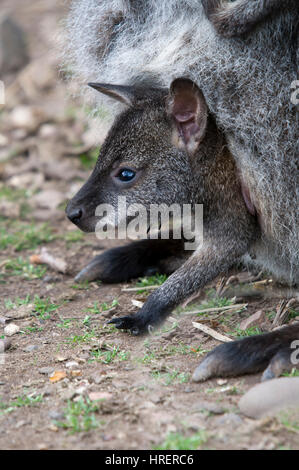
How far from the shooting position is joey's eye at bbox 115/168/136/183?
3.33 metres

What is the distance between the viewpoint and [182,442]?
2268 millimetres

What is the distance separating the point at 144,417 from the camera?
8.07ft

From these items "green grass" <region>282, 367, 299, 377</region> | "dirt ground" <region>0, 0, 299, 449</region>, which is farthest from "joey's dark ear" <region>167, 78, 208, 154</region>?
"green grass" <region>282, 367, 299, 377</region>

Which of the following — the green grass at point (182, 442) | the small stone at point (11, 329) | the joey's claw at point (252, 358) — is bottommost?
the green grass at point (182, 442)

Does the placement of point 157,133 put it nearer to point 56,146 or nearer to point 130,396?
point 130,396

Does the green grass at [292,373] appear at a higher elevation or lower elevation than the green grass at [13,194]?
lower

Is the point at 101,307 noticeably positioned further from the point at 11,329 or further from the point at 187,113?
the point at 187,113

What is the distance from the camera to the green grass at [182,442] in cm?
226

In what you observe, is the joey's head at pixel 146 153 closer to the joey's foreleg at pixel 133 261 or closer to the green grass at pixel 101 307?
the green grass at pixel 101 307

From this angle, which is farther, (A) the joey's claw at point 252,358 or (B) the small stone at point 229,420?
(A) the joey's claw at point 252,358

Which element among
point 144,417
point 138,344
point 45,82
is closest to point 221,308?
point 138,344

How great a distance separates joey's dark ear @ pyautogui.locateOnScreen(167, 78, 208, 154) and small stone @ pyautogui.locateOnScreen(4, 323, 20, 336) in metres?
1.24

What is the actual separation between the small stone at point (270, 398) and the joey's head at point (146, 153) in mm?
1115

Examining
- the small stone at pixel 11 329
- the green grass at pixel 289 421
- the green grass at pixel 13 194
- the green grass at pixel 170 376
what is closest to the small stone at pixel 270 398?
the green grass at pixel 289 421
